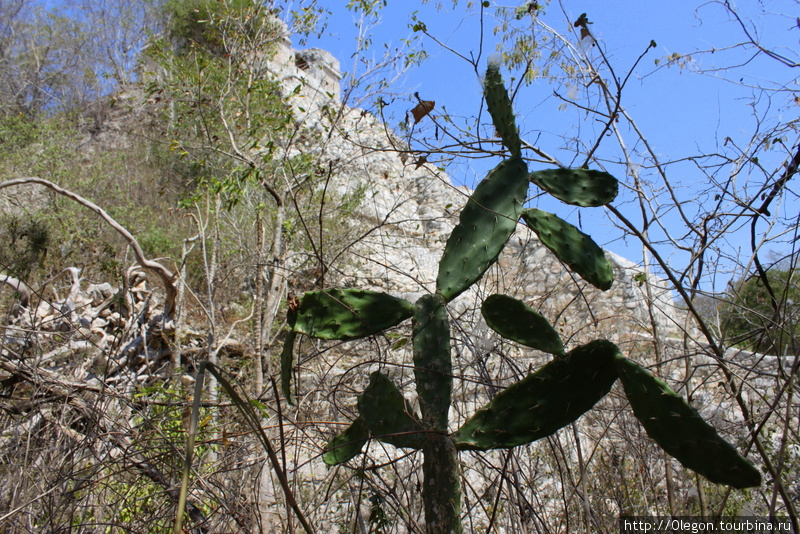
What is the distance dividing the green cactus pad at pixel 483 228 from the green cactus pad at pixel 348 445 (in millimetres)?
403

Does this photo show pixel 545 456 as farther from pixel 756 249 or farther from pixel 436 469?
pixel 436 469

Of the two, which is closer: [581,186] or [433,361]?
[433,361]

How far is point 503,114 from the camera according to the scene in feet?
5.34

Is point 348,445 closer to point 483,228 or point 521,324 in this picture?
point 521,324

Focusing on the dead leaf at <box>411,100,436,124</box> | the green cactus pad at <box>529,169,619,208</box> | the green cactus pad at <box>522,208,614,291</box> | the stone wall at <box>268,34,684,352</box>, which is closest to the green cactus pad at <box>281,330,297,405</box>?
the stone wall at <box>268,34,684,352</box>

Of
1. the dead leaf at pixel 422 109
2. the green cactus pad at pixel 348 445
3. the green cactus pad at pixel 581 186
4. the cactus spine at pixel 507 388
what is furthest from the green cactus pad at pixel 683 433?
the dead leaf at pixel 422 109

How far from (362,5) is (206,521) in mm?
4525

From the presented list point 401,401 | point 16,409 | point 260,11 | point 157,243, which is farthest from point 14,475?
point 157,243

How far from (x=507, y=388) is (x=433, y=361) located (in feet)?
0.64

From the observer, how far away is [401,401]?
1338mm

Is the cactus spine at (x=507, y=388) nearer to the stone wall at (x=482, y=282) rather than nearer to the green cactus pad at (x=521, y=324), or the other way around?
the green cactus pad at (x=521, y=324)

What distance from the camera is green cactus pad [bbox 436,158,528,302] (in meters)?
1.44

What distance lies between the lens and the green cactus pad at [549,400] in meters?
1.30

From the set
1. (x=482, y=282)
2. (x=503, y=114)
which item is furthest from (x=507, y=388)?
(x=482, y=282)
